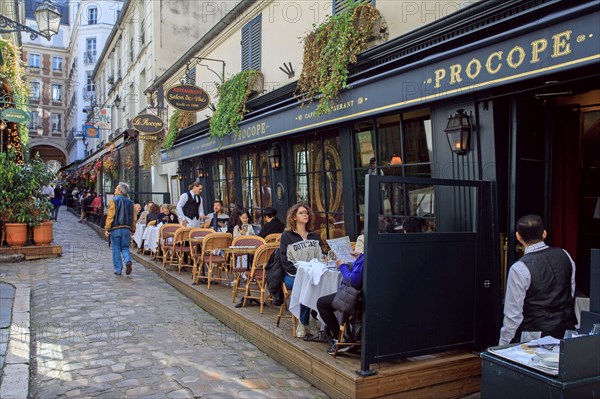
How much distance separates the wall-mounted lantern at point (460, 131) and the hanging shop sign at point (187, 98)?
762cm

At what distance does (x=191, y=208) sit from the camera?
10.3 meters

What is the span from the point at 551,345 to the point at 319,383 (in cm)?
194

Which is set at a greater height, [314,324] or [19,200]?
[19,200]

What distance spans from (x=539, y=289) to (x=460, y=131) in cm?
197

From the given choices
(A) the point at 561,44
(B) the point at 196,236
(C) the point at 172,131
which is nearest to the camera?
(A) the point at 561,44

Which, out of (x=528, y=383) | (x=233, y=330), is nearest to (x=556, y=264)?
(x=528, y=383)

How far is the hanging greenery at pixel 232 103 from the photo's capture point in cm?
1057

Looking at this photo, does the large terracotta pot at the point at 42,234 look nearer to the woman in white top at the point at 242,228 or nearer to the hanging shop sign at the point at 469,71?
the woman in white top at the point at 242,228

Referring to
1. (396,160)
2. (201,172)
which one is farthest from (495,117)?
(201,172)

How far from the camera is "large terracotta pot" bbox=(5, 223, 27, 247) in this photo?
1069cm

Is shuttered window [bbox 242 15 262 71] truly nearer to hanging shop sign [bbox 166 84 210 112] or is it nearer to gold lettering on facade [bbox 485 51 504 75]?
hanging shop sign [bbox 166 84 210 112]

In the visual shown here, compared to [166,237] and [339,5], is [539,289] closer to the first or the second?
[339,5]

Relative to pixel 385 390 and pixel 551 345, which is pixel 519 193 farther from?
pixel 385 390

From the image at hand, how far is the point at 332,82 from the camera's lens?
6758 mm
